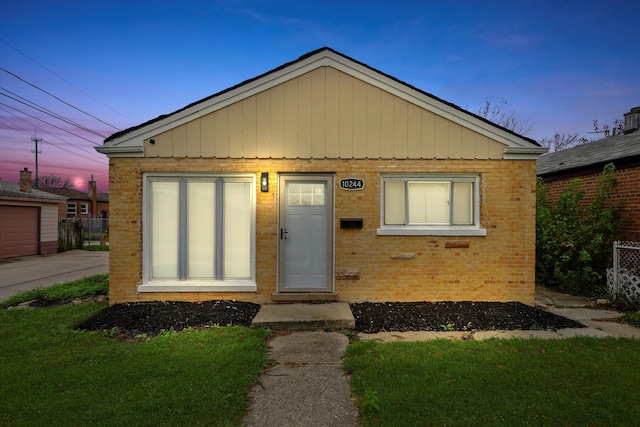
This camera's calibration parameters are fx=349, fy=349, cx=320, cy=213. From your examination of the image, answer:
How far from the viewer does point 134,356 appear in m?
4.35

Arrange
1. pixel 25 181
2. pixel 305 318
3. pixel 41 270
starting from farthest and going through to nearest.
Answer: pixel 25 181 < pixel 41 270 < pixel 305 318

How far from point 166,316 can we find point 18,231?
1515 centimetres

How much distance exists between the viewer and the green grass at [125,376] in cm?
305

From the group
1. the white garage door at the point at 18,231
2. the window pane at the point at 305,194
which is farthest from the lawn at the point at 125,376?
the white garage door at the point at 18,231

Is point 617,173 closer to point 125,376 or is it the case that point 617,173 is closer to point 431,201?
point 431,201

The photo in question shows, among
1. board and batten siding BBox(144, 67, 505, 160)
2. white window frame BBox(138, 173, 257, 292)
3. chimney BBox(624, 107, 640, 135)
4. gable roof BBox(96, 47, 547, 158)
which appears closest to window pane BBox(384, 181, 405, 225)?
board and batten siding BBox(144, 67, 505, 160)

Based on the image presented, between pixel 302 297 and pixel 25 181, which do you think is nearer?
pixel 302 297

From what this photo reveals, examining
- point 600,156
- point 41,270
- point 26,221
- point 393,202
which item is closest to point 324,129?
point 393,202

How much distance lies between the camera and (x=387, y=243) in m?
6.73

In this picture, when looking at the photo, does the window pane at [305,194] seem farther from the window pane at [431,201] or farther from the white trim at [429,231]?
the window pane at [431,201]

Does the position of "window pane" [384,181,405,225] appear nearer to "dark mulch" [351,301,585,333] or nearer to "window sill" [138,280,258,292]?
"dark mulch" [351,301,585,333]

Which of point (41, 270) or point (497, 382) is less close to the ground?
point (497, 382)

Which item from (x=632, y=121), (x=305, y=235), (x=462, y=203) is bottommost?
(x=305, y=235)

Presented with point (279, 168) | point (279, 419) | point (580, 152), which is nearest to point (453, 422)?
point (279, 419)
